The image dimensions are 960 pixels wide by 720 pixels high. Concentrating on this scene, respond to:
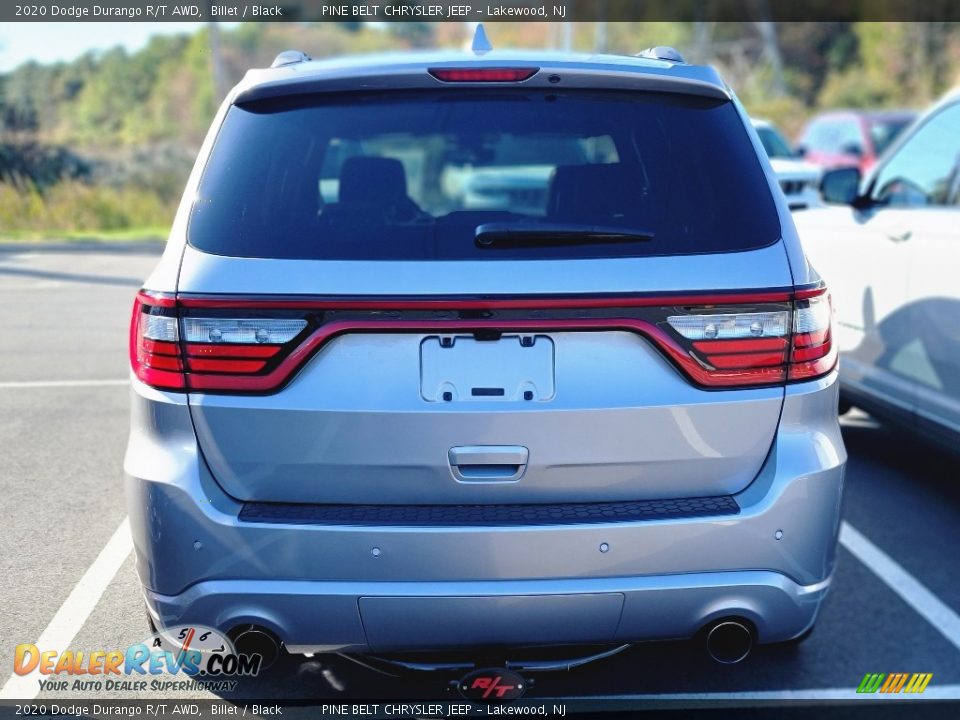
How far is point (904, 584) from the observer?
4.22 m

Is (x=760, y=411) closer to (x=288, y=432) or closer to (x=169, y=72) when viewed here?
(x=288, y=432)

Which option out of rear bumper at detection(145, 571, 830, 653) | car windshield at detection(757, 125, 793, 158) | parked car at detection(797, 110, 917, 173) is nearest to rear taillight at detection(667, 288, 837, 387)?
rear bumper at detection(145, 571, 830, 653)

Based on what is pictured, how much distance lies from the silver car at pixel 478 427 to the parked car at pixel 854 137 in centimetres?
1679

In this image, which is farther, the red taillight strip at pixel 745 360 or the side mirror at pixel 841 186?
the side mirror at pixel 841 186

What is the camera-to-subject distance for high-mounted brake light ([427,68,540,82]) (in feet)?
9.66

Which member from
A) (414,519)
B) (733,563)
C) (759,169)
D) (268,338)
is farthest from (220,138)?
(733,563)

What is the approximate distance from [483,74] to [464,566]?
51.2 inches

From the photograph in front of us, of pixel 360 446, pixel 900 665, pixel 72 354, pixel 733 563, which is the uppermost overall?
pixel 360 446

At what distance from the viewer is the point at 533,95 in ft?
9.73

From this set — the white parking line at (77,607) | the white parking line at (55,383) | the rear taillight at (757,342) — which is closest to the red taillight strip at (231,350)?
the rear taillight at (757,342)

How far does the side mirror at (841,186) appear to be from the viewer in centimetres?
555

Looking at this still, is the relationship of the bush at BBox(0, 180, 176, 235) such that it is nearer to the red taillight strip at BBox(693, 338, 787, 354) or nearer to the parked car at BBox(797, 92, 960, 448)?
the parked car at BBox(797, 92, 960, 448)

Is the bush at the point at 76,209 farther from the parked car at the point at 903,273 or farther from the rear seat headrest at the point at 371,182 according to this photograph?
the rear seat headrest at the point at 371,182

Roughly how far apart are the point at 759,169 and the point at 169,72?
116486 millimetres
